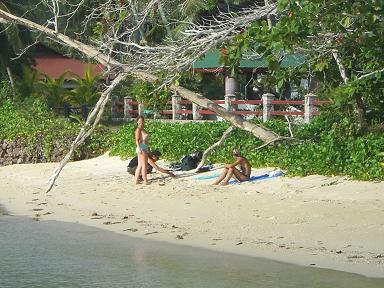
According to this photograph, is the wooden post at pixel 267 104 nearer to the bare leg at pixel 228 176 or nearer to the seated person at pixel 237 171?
the seated person at pixel 237 171

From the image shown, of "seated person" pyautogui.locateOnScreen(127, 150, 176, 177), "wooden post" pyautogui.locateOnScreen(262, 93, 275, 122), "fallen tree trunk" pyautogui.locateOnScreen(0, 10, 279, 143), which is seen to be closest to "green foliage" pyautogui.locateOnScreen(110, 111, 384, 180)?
"fallen tree trunk" pyautogui.locateOnScreen(0, 10, 279, 143)

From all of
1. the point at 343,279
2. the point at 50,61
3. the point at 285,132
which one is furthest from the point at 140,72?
the point at 50,61

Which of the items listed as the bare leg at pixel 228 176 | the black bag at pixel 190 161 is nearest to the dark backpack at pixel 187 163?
the black bag at pixel 190 161

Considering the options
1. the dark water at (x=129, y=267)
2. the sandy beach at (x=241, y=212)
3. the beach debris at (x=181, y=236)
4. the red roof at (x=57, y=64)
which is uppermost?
the red roof at (x=57, y=64)

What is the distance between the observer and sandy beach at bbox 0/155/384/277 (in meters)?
11.2

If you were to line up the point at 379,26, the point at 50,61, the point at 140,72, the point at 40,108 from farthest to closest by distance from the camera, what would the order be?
the point at 50,61 → the point at 40,108 → the point at 140,72 → the point at 379,26

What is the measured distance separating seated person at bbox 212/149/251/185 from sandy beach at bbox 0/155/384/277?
192 mm

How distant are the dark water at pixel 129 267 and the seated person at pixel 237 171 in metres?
3.22

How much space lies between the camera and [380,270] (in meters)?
9.88

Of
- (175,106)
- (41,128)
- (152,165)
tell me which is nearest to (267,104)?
(175,106)

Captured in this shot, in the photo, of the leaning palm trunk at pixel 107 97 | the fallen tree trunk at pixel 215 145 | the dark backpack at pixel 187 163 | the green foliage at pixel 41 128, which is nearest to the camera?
the leaning palm trunk at pixel 107 97

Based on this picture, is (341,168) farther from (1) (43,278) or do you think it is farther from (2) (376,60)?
(1) (43,278)

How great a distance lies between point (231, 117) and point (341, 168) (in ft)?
8.57

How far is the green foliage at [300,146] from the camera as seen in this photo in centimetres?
1511
